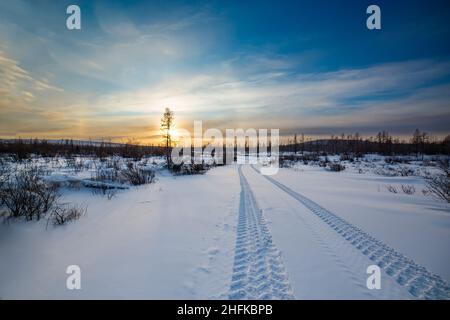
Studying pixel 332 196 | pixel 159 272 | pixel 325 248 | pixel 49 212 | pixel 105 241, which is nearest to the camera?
pixel 159 272

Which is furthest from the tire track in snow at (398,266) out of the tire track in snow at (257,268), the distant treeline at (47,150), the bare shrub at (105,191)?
the distant treeline at (47,150)

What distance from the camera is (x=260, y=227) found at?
4.93 metres

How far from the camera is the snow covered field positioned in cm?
265

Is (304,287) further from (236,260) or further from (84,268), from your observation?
(84,268)

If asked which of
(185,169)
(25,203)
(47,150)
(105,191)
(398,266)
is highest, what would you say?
(47,150)

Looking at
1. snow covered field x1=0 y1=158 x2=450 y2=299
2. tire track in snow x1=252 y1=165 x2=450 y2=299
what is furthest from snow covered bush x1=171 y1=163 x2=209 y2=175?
tire track in snow x1=252 y1=165 x2=450 y2=299

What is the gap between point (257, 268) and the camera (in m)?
3.12

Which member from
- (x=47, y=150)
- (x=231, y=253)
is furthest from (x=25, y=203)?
(x=47, y=150)

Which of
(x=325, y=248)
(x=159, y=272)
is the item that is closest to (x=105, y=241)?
(x=159, y=272)

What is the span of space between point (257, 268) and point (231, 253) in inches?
24.6

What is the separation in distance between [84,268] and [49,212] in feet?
10.4

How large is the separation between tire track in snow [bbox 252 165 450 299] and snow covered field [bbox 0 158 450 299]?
15 millimetres

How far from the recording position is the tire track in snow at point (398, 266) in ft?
8.69

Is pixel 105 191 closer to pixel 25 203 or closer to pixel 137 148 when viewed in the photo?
pixel 25 203
